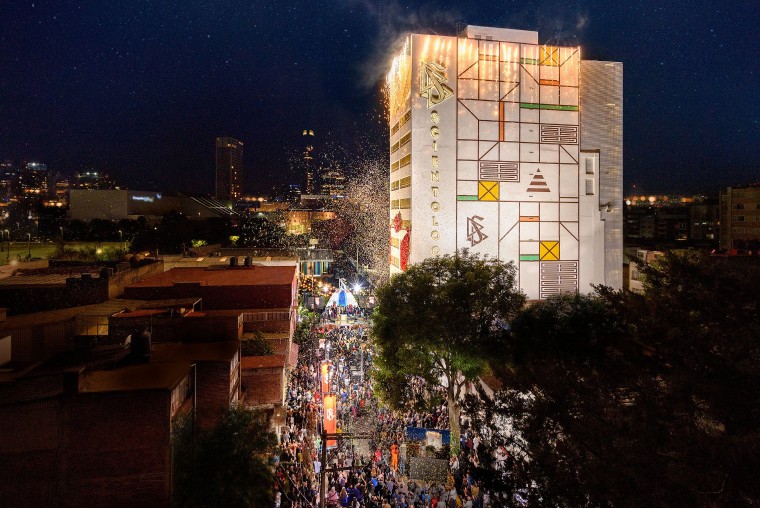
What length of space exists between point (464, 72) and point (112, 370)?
86.5 feet

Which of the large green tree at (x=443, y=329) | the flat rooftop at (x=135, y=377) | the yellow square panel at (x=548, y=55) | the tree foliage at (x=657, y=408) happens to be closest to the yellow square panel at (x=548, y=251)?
the yellow square panel at (x=548, y=55)

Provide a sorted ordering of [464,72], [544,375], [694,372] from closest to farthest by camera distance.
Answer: [694,372] < [544,375] < [464,72]

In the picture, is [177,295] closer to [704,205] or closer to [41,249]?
[41,249]

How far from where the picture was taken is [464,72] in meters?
29.8

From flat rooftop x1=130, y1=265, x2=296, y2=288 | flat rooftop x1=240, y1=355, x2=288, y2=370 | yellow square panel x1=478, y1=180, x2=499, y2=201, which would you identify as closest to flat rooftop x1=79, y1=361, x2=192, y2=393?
flat rooftop x1=240, y1=355, x2=288, y2=370

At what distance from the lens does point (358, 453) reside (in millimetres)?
14398

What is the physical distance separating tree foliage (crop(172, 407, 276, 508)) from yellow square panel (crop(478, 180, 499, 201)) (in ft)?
77.0

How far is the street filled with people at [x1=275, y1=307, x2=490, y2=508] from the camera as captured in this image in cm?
1161

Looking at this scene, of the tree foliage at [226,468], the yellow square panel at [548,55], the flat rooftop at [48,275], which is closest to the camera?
the tree foliage at [226,468]

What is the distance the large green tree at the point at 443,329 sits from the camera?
14586mm

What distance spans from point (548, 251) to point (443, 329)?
63.0 ft

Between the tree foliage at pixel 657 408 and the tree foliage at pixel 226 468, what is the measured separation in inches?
184

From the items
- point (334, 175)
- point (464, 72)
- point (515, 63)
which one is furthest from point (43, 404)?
point (334, 175)

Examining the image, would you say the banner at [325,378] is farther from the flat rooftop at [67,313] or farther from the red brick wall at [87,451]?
the flat rooftop at [67,313]
